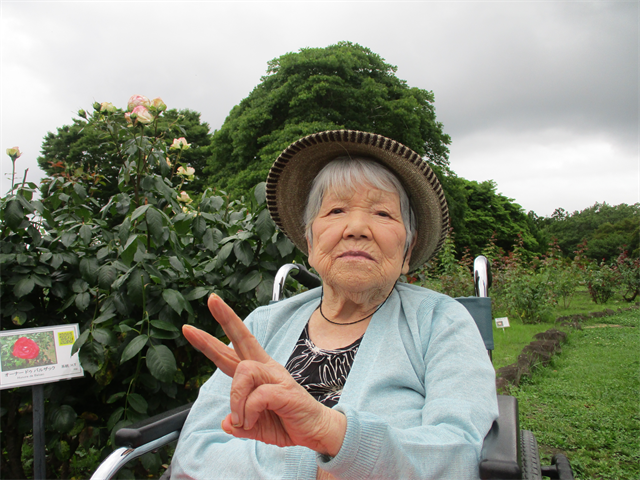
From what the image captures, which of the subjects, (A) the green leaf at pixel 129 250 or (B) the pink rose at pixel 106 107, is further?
(B) the pink rose at pixel 106 107

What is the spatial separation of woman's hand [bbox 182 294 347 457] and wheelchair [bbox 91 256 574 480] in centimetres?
34

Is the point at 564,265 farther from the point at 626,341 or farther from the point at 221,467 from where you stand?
the point at 221,467

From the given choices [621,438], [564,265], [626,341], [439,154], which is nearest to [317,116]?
[439,154]

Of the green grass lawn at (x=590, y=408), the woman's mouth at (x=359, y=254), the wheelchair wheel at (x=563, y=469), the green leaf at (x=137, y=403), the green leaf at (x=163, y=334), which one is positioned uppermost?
the woman's mouth at (x=359, y=254)

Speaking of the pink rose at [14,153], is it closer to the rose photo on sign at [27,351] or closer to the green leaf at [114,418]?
the rose photo on sign at [27,351]

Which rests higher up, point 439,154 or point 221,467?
point 439,154

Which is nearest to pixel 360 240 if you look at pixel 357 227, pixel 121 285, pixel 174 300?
pixel 357 227

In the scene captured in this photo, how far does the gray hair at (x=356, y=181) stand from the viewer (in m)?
1.50

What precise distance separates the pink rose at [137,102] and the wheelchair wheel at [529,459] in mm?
2097

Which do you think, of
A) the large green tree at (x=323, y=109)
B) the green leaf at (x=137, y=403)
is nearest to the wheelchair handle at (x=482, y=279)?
the green leaf at (x=137, y=403)

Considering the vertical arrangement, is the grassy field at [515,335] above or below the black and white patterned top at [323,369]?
below

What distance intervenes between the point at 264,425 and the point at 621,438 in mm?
3524

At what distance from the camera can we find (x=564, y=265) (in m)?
10.6

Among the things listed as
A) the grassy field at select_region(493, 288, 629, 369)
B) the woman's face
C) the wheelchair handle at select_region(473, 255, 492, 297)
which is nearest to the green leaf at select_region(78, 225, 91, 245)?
the woman's face
